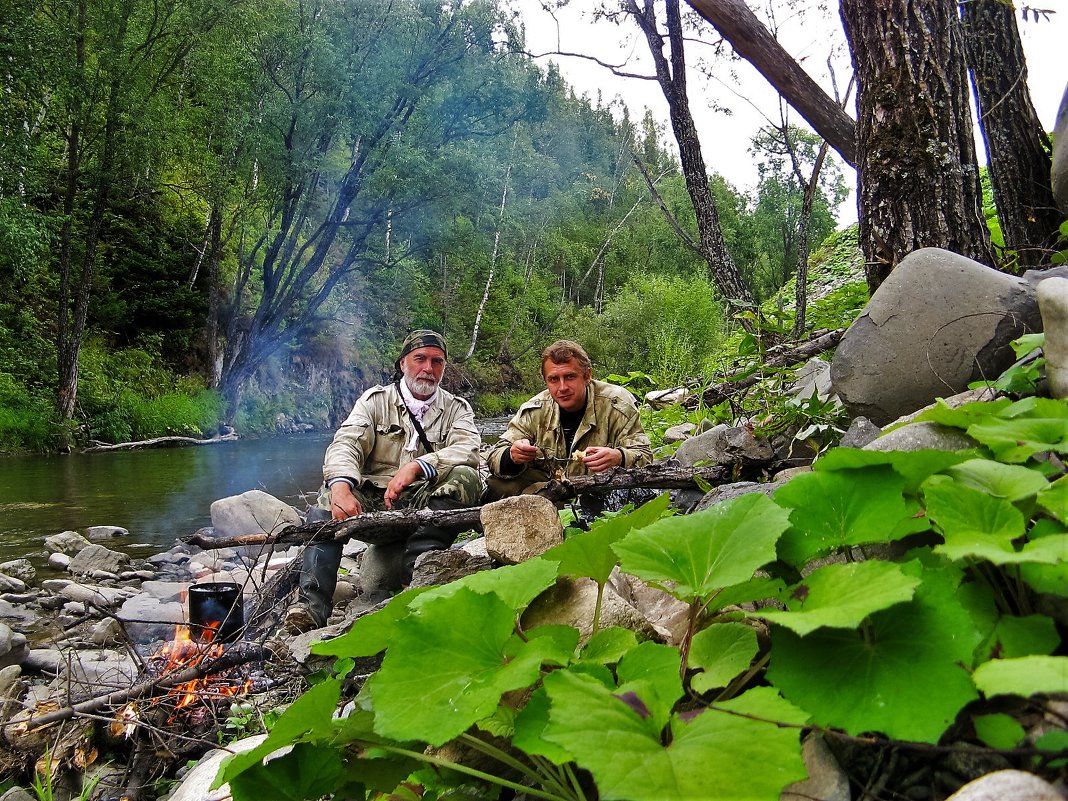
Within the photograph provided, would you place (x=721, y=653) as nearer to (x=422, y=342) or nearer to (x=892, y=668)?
(x=892, y=668)

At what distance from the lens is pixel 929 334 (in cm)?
260

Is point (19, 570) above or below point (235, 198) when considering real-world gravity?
below

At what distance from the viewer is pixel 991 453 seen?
1.23m

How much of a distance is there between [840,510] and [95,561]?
7.71 m

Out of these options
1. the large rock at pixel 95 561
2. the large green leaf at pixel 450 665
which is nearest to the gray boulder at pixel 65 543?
the large rock at pixel 95 561

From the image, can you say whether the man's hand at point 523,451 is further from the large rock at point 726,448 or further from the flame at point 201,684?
the flame at point 201,684

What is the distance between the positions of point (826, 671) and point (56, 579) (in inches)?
290

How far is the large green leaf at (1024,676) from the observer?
586mm

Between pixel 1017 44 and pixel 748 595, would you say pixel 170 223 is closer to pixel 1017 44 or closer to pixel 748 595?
pixel 1017 44

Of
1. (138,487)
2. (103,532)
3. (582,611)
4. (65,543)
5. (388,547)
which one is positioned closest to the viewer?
(582,611)

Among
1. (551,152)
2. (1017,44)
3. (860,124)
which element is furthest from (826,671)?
(551,152)

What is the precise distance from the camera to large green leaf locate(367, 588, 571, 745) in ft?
2.68

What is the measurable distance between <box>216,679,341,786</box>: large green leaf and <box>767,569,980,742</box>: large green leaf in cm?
63

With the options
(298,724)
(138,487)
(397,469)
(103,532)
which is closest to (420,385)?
(397,469)
